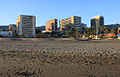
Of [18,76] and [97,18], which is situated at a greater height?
[97,18]

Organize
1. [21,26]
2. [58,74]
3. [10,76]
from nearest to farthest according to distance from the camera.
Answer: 1. [10,76]
2. [58,74]
3. [21,26]

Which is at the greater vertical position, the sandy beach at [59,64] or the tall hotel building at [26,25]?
the tall hotel building at [26,25]

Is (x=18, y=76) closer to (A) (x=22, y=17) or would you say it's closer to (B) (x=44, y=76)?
(B) (x=44, y=76)

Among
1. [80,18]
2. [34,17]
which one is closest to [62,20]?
[80,18]

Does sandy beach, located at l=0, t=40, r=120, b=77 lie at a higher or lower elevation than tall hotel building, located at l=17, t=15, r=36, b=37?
lower

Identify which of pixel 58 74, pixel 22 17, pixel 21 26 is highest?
pixel 22 17

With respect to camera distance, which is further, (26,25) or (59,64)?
(26,25)

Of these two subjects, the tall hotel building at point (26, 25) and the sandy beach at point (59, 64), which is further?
the tall hotel building at point (26, 25)

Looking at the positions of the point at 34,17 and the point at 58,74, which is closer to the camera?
the point at 58,74

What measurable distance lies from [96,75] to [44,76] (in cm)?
213

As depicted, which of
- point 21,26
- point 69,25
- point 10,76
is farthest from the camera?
point 69,25

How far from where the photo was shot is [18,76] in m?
4.46

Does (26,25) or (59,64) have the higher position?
(26,25)

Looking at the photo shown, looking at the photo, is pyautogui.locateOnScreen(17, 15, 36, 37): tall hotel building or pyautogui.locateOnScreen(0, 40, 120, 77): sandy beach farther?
pyautogui.locateOnScreen(17, 15, 36, 37): tall hotel building
